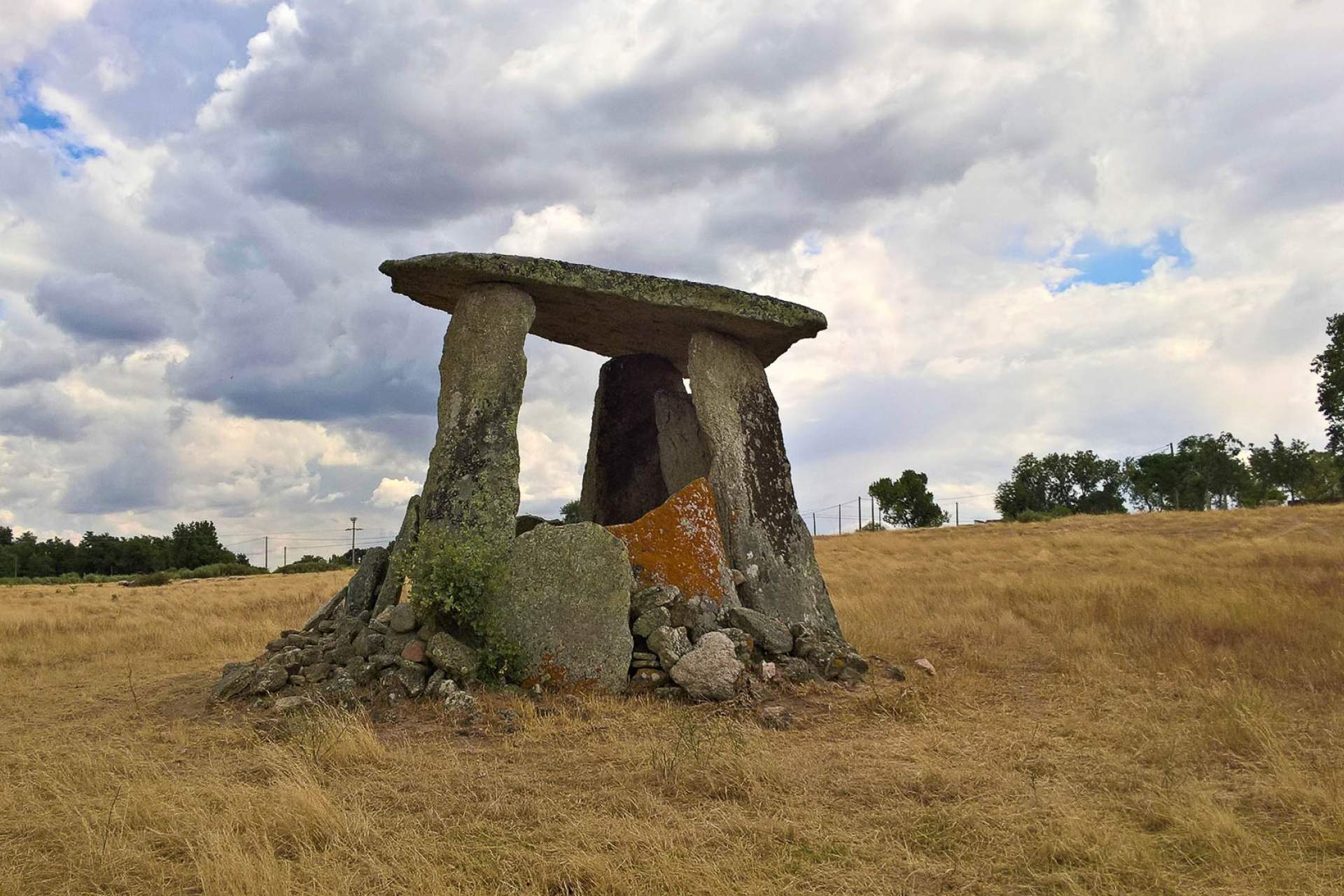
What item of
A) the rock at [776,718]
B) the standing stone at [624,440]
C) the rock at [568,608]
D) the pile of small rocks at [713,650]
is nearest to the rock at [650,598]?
the pile of small rocks at [713,650]

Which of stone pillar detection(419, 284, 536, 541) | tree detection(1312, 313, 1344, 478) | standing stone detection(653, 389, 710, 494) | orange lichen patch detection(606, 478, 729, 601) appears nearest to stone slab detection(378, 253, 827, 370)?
stone pillar detection(419, 284, 536, 541)

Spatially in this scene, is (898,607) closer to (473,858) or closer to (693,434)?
(693,434)

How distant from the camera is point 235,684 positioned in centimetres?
810

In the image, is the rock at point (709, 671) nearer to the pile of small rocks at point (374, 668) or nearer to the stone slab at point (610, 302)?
the pile of small rocks at point (374, 668)

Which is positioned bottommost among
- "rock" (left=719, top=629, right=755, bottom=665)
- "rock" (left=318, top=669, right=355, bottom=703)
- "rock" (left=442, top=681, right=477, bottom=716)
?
"rock" (left=442, top=681, right=477, bottom=716)

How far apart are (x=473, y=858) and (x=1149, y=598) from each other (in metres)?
10.9

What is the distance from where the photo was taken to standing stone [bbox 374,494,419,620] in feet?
30.4

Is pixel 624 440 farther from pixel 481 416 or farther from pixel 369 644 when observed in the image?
pixel 369 644

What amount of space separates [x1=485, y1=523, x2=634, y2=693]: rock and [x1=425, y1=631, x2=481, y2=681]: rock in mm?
275

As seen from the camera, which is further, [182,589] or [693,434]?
[182,589]

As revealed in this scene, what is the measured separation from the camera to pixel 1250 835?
432 centimetres

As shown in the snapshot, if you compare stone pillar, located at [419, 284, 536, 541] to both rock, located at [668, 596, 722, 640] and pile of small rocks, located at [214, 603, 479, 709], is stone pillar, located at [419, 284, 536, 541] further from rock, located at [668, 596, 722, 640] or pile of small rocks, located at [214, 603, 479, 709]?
rock, located at [668, 596, 722, 640]

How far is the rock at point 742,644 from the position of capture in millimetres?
8352

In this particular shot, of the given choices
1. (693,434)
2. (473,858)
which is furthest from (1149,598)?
(473,858)
